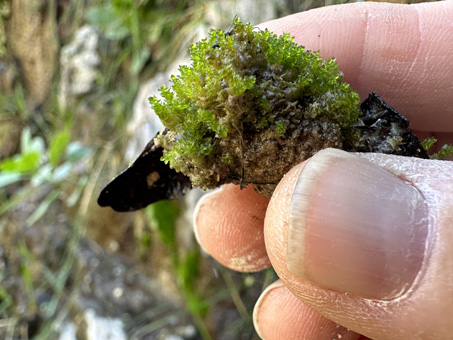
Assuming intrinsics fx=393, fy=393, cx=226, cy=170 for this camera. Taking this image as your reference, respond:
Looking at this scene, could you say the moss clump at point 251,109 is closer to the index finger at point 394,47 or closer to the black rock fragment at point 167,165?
the black rock fragment at point 167,165

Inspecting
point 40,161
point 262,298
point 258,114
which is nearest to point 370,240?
point 258,114

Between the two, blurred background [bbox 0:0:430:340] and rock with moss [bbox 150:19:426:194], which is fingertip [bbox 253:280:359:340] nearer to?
rock with moss [bbox 150:19:426:194]

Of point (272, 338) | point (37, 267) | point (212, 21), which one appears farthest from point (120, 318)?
point (212, 21)

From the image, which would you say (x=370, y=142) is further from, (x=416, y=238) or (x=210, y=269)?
(x=210, y=269)

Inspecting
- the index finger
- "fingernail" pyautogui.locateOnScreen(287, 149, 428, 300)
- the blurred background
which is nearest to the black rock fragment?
"fingernail" pyautogui.locateOnScreen(287, 149, 428, 300)

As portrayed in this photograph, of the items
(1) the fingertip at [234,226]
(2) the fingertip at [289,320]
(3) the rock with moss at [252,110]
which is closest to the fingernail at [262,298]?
(2) the fingertip at [289,320]

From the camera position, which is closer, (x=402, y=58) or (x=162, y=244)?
(x=402, y=58)

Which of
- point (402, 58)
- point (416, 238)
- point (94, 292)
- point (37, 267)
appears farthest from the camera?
point (37, 267)
